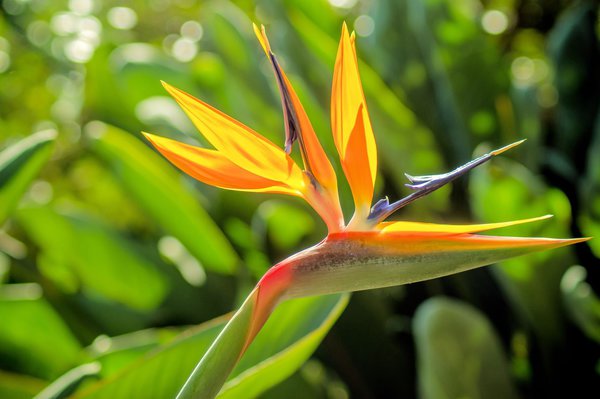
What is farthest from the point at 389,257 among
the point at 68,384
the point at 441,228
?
the point at 68,384

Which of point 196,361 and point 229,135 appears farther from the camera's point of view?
point 196,361

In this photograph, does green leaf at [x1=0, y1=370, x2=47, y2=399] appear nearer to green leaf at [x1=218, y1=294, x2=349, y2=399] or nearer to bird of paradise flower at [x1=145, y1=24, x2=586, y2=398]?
green leaf at [x1=218, y1=294, x2=349, y2=399]

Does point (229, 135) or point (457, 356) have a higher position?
point (229, 135)

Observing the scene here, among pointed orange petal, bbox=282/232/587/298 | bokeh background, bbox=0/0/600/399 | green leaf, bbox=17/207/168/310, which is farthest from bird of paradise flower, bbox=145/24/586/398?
green leaf, bbox=17/207/168/310

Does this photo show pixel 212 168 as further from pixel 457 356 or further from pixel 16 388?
pixel 457 356

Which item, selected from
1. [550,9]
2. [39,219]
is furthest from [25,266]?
[550,9]

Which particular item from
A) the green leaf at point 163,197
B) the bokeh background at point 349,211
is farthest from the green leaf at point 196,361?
the green leaf at point 163,197
